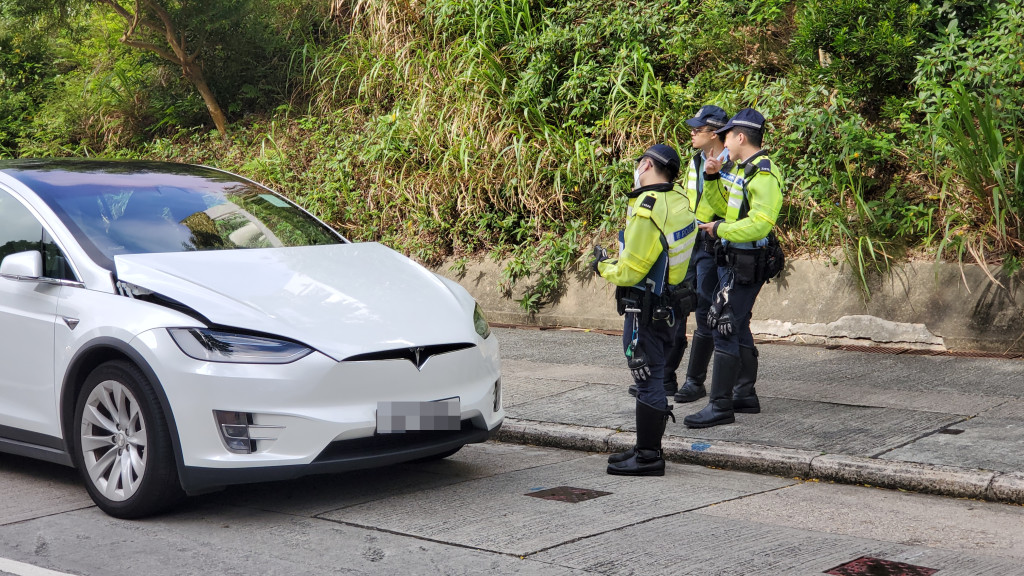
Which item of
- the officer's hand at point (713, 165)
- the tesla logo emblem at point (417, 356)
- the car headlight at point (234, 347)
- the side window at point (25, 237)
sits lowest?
the tesla logo emblem at point (417, 356)

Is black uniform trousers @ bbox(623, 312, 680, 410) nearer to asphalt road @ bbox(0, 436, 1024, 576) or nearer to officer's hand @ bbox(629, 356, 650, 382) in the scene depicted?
officer's hand @ bbox(629, 356, 650, 382)

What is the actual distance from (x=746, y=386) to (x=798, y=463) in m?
1.14

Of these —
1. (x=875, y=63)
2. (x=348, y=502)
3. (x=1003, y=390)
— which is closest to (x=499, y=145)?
(x=875, y=63)

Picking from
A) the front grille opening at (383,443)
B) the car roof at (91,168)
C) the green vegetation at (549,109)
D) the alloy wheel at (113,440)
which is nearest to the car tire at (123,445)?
the alloy wheel at (113,440)

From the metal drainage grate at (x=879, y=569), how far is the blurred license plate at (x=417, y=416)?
1795 mm

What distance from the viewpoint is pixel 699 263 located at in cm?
671

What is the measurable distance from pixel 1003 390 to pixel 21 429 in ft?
19.1

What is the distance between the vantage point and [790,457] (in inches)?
215

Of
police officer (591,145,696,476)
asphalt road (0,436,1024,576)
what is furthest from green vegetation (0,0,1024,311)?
asphalt road (0,436,1024,576)

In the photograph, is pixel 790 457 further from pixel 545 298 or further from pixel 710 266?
pixel 545 298

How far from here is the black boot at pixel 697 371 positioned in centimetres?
692

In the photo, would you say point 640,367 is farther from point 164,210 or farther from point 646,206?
point 164,210

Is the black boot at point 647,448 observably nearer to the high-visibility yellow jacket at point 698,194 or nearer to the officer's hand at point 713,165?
the high-visibility yellow jacket at point 698,194

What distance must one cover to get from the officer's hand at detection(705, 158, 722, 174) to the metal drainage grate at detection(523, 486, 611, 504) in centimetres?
226
